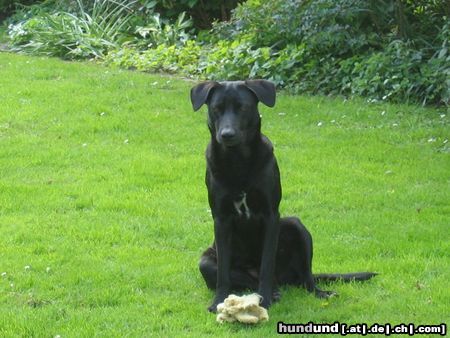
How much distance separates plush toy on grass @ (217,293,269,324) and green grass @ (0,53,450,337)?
0.21 ft

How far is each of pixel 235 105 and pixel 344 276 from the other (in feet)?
4.72

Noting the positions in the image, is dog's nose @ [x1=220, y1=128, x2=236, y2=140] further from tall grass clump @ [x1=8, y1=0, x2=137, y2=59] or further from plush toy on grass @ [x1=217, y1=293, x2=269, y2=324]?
tall grass clump @ [x1=8, y1=0, x2=137, y2=59]

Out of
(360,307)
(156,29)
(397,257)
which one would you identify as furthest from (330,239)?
(156,29)

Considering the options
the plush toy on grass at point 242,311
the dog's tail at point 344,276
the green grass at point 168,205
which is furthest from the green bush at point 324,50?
the plush toy on grass at point 242,311

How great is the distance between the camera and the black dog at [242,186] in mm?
5824

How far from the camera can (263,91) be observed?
5852 millimetres

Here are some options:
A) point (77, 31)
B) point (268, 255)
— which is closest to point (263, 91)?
point (268, 255)

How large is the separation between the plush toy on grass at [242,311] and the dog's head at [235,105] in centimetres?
97

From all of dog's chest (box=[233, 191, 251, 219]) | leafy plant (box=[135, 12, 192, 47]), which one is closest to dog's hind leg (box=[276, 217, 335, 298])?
dog's chest (box=[233, 191, 251, 219])

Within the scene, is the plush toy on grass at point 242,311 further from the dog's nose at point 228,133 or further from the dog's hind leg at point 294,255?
the dog's nose at point 228,133

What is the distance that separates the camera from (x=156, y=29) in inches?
625

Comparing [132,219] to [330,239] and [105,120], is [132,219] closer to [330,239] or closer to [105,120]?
[330,239]

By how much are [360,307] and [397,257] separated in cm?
112

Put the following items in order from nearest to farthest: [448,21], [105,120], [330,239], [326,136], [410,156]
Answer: [330,239]
[410,156]
[326,136]
[105,120]
[448,21]
